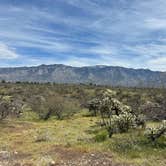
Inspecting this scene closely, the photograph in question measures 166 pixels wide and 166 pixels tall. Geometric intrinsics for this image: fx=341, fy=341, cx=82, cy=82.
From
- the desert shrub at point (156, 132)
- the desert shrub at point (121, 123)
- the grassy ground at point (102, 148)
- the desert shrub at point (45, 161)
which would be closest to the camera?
the desert shrub at point (45, 161)

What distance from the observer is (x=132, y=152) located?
21469 millimetres

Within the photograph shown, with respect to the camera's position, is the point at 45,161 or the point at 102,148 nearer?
the point at 45,161

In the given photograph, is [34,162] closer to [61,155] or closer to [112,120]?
[61,155]

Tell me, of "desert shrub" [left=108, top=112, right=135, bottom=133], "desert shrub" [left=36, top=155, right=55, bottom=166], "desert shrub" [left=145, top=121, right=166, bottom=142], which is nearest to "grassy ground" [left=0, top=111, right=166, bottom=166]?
"desert shrub" [left=36, top=155, right=55, bottom=166]

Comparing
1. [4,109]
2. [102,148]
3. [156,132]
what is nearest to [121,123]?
[156,132]

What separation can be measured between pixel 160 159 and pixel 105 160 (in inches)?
127

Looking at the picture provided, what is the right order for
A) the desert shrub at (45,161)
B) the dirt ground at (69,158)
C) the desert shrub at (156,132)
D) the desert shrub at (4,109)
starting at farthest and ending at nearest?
the desert shrub at (4,109) → the desert shrub at (156,132) → the dirt ground at (69,158) → the desert shrub at (45,161)

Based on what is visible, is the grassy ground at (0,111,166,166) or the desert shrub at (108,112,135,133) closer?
the grassy ground at (0,111,166,166)

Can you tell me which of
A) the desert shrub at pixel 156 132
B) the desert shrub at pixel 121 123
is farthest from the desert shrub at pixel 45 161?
the desert shrub at pixel 121 123

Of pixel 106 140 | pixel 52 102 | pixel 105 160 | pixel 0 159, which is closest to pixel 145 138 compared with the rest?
pixel 106 140

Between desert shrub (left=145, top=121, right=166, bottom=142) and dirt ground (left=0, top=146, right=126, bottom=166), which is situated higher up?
desert shrub (left=145, top=121, right=166, bottom=142)

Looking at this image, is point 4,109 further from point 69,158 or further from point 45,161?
point 45,161

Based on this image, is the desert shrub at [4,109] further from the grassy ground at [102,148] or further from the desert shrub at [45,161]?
the desert shrub at [45,161]

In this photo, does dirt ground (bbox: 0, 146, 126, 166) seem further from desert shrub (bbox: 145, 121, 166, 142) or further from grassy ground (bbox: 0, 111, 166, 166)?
desert shrub (bbox: 145, 121, 166, 142)
